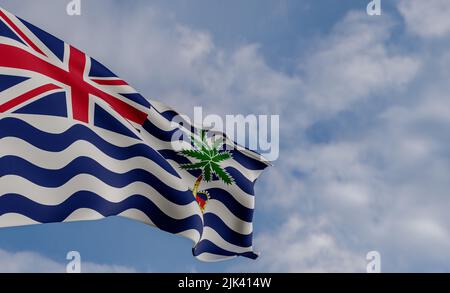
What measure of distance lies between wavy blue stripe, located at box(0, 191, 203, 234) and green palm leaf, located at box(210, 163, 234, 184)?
166cm

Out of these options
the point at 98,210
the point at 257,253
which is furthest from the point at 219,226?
the point at 98,210

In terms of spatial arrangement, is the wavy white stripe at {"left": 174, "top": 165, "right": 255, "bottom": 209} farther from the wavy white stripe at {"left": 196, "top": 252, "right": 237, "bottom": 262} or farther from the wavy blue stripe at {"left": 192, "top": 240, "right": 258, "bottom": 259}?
the wavy white stripe at {"left": 196, "top": 252, "right": 237, "bottom": 262}

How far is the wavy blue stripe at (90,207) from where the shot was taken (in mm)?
12961

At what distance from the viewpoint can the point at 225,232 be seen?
1659 centimetres

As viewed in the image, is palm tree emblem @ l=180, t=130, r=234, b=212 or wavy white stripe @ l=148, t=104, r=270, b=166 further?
Answer: palm tree emblem @ l=180, t=130, r=234, b=212

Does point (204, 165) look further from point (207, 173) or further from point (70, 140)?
point (70, 140)

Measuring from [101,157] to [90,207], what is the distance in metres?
1.15

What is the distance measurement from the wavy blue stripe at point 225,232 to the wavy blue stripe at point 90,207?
1070 millimetres

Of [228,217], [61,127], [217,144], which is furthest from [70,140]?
[228,217]

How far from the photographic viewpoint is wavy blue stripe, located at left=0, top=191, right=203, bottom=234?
Answer: 13.0 meters

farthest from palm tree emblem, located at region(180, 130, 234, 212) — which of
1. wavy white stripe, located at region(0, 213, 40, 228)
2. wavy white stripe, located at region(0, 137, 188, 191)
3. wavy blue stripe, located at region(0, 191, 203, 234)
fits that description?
wavy white stripe, located at region(0, 213, 40, 228)

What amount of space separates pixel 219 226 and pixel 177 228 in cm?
181
